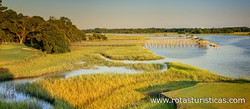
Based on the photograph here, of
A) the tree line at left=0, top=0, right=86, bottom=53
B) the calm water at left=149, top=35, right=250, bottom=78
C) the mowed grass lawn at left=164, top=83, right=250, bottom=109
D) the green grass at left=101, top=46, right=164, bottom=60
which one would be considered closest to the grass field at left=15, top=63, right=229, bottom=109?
the mowed grass lawn at left=164, top=83, right=250, bottom=109

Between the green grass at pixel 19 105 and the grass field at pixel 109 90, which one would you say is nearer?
the green grass at pixel 19 105

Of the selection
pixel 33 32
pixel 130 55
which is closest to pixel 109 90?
pixel 130 55

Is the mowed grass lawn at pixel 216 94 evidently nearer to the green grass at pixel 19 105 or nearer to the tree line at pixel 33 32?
the green grass at pixel 19 105

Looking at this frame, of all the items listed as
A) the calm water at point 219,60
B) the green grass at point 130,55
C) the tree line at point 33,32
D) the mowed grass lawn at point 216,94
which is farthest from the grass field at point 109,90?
the tree line at point 33,32

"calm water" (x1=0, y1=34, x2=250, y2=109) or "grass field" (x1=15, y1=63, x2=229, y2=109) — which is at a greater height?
"grass field" (x1=15, y1=63, x2=229, y2=109)

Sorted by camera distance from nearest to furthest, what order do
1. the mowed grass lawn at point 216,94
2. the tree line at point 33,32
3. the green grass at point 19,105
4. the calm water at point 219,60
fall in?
the mowed grass lawn at point 216,94 → the green grass at point 19,105 → the calm water at point 219,60 → the tree line at point 33,32

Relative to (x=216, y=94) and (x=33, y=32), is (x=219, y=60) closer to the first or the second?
(x=216, y=94)

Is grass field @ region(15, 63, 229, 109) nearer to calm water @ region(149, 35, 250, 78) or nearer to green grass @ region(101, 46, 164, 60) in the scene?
calm water @ region(149, 35, 250, 78)

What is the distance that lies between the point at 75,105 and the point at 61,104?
729mm

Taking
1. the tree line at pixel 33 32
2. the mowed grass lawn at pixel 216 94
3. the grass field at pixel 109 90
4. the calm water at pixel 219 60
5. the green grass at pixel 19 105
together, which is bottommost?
the calm water at pixel 219 60

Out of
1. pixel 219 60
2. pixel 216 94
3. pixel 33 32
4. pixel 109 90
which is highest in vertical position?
pixel 33 32

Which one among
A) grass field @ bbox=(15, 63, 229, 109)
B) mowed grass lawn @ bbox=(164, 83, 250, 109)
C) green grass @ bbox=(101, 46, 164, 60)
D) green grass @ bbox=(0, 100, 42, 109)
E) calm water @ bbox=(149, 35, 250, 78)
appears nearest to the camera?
mowed grass lawn @ bbox=(164, 83, 250, 109)

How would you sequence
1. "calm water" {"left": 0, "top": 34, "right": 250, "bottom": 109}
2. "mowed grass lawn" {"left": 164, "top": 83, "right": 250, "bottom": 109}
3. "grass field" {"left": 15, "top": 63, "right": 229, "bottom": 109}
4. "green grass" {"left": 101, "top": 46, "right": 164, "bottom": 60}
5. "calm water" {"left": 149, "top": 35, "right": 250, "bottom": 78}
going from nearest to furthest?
"mowed grass lawn" {"left": 164, "top": 83, "right": 250, "bottom": 109}
"grass field" {"left": 15, "top": 63, "right": 229, "bottom": 109}
"calm water" {"left": 0, "top": 34, "right": 250, "bottom": 109}
"calm water" {"left": 149, "top": 35, "right": 250, "bottom": 78}
"green grass" {"left": 101, "top": 46, "right": 164, "bottom": 60}

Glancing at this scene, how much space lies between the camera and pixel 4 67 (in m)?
19.7
